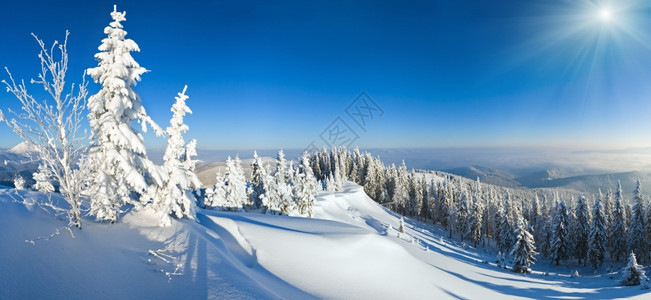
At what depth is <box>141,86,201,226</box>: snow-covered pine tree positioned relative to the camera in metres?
14.3

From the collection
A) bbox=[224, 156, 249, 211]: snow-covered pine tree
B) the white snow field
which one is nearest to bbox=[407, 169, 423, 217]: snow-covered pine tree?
bbox=[224, 156, 249, 211]: snow-covered pine tree

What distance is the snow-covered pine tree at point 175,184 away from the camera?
46.8 ft

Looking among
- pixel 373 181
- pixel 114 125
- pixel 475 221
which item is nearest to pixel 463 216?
pixel 475 221

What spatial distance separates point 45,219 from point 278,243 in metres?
9.82

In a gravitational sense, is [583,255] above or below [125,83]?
below

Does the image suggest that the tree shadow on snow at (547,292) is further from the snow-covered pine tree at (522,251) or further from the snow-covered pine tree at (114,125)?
the snow-covered pine tree at (114,125)

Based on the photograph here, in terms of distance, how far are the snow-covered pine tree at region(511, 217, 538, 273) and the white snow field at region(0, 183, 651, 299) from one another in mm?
17709

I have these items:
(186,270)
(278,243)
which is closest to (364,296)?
(278,243)

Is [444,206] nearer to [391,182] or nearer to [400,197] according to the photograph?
[400,197]

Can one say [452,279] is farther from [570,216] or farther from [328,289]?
[570,216]

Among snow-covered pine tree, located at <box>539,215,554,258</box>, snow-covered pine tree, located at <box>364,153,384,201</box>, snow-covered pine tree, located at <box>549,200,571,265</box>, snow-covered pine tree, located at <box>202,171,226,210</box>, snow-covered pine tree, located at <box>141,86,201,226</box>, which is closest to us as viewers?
snow-covered pine tree, located at <box>141,86,201,226</box>

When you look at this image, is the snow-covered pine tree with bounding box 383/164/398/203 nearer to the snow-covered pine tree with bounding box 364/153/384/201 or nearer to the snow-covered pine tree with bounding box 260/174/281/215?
the snow-covered pine tree with bounding box 364/153/384/201

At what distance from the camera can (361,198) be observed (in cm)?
6781

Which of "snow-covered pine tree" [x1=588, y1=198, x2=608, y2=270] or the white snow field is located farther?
"snow-covered pine tree" [x1=588, y1=198, x2=608, y2=270]
